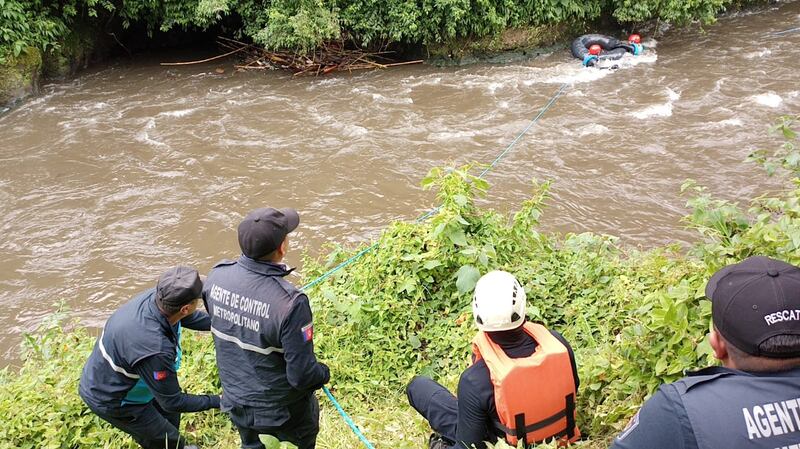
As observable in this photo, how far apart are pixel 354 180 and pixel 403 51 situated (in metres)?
6.40

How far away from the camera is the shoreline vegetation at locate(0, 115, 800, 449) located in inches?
130

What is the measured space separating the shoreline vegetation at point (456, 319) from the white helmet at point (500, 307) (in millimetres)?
817

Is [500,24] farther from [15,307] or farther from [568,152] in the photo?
[15,307]

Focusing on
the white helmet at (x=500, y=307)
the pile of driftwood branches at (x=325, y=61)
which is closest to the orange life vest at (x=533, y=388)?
the white helmet at (x=500, y=307)

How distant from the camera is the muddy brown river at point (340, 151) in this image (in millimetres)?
7977

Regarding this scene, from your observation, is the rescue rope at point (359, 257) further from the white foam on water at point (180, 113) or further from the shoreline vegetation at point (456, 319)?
the white foam on water at point (180, 113)

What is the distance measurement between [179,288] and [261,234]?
0.73 m

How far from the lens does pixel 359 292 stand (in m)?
5.24

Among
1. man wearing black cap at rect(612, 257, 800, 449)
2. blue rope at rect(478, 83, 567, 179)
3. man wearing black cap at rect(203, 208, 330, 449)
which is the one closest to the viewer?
man wearing black cap at rect(612, 257, 800, 449)

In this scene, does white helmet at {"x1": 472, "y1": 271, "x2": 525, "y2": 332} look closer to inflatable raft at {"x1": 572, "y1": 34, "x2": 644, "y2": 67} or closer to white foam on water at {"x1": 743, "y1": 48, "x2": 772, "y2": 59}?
Answer: inflatable raft at {"x1": 572, "y1": 34, "x2": 644, "y2": 67}

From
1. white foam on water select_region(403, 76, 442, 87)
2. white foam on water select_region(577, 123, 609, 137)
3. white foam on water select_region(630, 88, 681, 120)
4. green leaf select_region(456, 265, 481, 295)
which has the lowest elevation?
white foam on water select_region(577, 123, 609, 137)

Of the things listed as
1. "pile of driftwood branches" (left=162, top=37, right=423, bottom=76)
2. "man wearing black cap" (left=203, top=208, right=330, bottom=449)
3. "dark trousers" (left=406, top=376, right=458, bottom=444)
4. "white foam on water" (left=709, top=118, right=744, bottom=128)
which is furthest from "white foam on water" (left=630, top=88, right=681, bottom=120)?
"man wearing black cap" (left=203, top=208, right=330, bottom=449)

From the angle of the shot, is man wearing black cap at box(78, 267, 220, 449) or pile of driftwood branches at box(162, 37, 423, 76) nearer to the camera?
man wearing black cap at box(78, 267, 220, 449)

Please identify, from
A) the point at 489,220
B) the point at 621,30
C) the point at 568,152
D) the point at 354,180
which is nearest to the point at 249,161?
the point at 354,180
